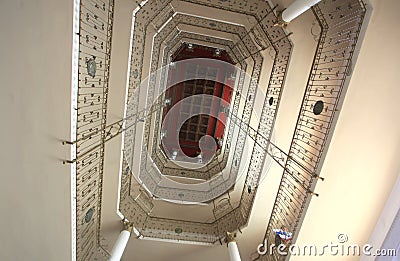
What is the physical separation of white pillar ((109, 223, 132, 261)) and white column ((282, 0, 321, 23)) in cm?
533

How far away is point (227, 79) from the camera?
39.0 feet

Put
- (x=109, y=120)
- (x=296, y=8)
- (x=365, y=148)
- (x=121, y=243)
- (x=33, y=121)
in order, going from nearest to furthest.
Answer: (x=33, y=121) → (x=365, y=148) → (x=296, y=8) → (x=109, y=120) → (x=121, y=243)

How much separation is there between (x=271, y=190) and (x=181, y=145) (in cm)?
637

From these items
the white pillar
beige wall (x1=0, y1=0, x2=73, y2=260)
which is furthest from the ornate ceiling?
the white pillar

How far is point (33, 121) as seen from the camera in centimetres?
320

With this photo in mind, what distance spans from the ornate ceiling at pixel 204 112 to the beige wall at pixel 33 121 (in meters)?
0.35

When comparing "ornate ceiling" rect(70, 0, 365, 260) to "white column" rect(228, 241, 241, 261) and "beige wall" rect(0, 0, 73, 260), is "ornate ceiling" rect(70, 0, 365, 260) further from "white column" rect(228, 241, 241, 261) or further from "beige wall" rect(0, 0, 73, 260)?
"white column" rect(228, 241, 241, 261)

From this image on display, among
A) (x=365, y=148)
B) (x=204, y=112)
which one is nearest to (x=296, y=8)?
(x=365, y=148)

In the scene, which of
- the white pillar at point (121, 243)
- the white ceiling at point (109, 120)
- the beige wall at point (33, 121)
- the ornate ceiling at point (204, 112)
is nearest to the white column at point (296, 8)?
the white ceiling at point (109, 120)

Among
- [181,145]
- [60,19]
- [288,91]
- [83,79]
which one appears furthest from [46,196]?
[181,145]

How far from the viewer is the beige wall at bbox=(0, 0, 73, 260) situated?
267 centimetres

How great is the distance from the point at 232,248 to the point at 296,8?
4.79 m

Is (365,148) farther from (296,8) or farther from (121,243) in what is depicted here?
(121,243)

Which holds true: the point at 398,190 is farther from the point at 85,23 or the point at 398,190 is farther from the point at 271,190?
the point at 85,23
